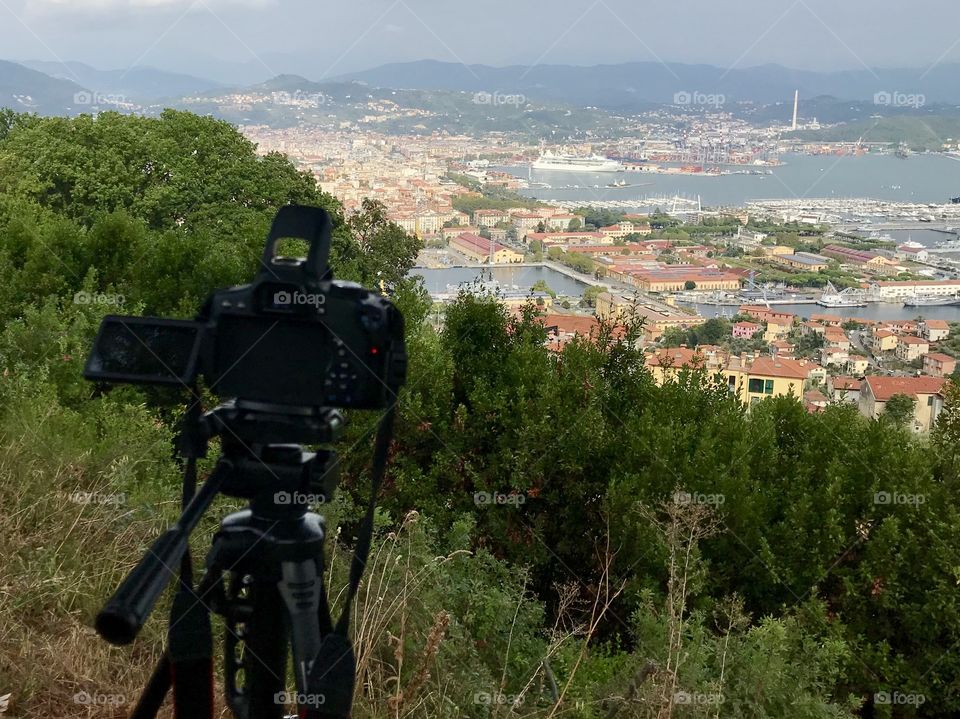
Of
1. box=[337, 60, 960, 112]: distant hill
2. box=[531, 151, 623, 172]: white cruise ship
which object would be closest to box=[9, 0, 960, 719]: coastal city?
box=[531, 151, 623, 172]: white cruise ship

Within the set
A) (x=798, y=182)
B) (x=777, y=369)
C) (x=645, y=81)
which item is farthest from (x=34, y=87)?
(x=645, y=81)

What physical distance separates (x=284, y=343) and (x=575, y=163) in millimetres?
44599

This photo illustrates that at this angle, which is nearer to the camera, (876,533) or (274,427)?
(274,427)

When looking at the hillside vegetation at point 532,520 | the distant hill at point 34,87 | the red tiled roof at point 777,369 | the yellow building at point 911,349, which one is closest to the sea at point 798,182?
the distant hill at point 34,87

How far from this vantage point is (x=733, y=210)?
3931cm

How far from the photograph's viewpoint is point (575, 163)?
44375 millimetres

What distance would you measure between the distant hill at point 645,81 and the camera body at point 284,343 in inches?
1981

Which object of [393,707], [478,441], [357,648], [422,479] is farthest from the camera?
[478,441]

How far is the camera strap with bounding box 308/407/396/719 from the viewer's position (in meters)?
1.07

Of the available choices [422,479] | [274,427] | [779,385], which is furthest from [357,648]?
[779,385]

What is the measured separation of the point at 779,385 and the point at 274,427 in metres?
10.1

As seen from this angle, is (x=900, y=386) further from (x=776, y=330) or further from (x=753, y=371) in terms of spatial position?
(x=776, y=330)

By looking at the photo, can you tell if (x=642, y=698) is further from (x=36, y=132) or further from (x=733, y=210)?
(x=733, y=210)

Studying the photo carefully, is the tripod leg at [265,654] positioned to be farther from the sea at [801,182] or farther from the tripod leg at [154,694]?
the sea at [801,182]
